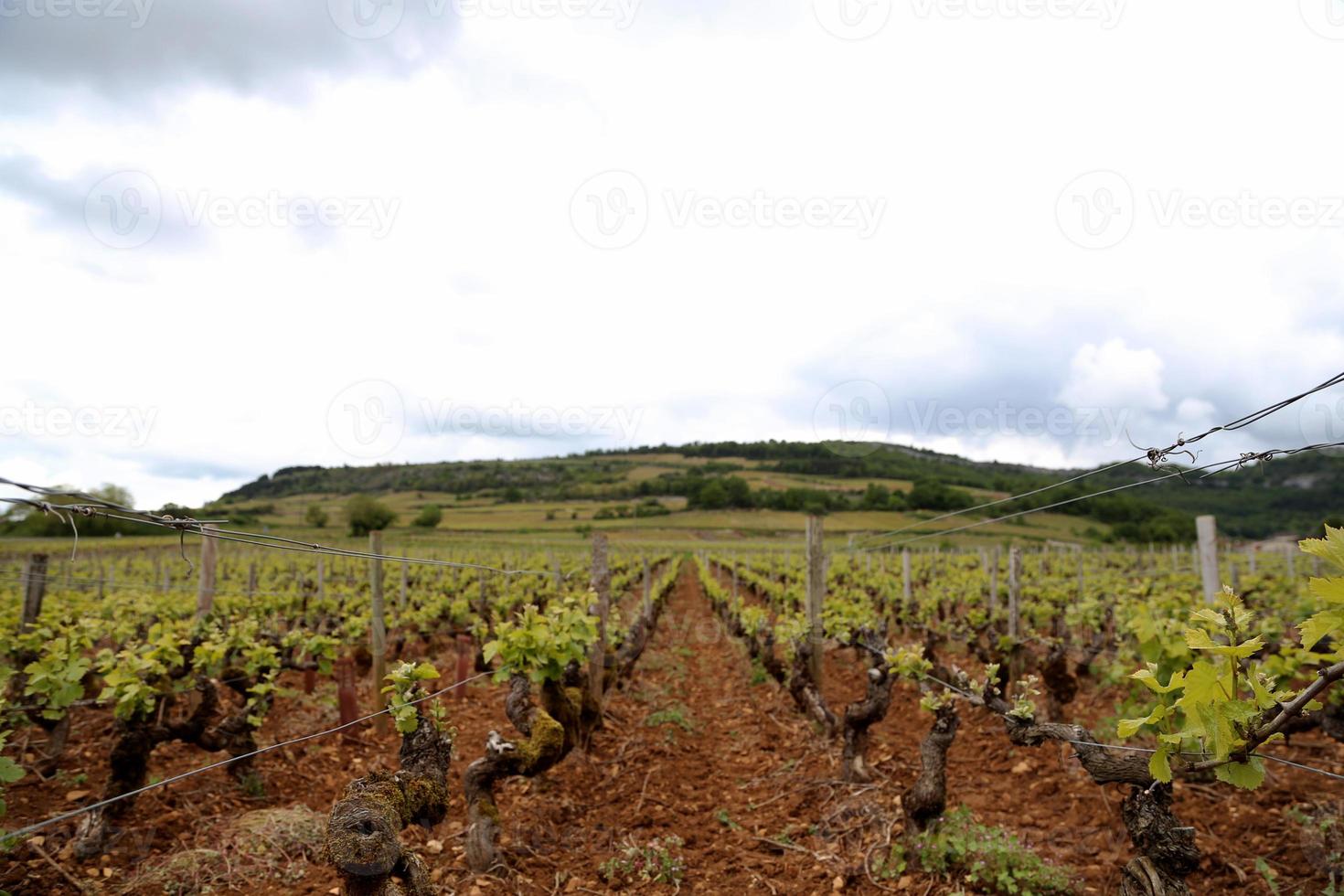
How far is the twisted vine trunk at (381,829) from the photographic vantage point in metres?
2.89

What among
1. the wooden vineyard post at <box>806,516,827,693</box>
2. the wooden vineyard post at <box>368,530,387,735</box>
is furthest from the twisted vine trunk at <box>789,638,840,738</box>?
the wooden vineyard post at <box>368,530,387,735</box>

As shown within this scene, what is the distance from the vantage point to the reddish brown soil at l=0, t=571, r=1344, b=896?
462 centimetres

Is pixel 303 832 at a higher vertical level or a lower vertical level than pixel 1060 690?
lower

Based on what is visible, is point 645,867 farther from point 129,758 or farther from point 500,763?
point 129,758

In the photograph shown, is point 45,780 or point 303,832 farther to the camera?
point 45,780

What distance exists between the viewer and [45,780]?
5582mm

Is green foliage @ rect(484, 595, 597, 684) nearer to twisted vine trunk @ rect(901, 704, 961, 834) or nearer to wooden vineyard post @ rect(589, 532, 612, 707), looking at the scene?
wooden vineyard post @ rect(589, 532, 612, 707)

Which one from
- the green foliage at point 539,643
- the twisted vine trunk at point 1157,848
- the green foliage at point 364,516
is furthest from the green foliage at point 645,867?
the green foliage at point 364,516

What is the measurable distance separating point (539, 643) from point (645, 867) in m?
1.93

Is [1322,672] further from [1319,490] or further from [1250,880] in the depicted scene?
[1319,490]

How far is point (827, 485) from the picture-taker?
7694cm

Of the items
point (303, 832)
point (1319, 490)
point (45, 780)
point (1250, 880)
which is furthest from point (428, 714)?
point (1319, 490)

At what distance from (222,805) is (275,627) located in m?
5.18

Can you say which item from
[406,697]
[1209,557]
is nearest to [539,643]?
[406,697]
